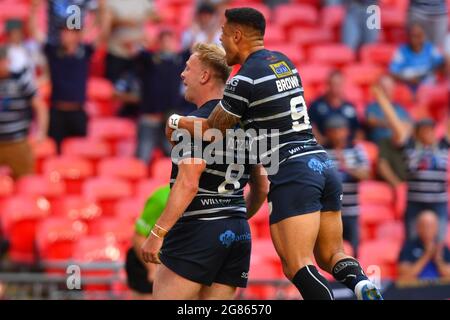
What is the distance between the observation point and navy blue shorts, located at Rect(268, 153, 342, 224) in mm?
6816

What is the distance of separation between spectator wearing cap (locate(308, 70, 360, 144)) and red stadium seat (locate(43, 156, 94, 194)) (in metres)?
2.55

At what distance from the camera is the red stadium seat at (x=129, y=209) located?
12.3 meters

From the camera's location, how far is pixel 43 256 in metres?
11.6

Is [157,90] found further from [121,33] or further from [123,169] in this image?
[121,33]

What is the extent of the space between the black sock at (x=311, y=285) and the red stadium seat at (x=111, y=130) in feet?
23.5

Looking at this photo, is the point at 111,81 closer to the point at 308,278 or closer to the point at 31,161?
the point at 31,161

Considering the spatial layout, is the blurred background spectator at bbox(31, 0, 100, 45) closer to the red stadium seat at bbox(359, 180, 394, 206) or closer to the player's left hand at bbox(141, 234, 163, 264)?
the red stadium seat at bbox(359, 180, 394, 206)

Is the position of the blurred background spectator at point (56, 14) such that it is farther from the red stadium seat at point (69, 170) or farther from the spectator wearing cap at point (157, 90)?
the red stadium seat at point (69, 170)

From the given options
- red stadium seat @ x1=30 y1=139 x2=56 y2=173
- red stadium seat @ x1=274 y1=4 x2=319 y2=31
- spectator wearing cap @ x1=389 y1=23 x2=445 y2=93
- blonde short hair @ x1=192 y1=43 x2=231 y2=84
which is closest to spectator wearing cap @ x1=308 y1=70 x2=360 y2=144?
spectator wearing cap @ x1=389 y1=23 x2=445 y2=93

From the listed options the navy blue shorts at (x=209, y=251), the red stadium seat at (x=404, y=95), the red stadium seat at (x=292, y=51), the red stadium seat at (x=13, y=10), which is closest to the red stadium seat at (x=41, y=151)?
the red stadium seat at (x=13, y=10)

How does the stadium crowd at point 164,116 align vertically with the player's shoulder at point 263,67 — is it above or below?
below

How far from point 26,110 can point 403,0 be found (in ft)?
19.3

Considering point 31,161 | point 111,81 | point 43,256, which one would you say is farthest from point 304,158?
point 111,81

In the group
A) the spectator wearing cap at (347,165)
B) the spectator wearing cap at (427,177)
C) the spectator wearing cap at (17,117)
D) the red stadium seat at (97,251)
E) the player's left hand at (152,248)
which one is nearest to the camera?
the player's left hand at (152,248)
